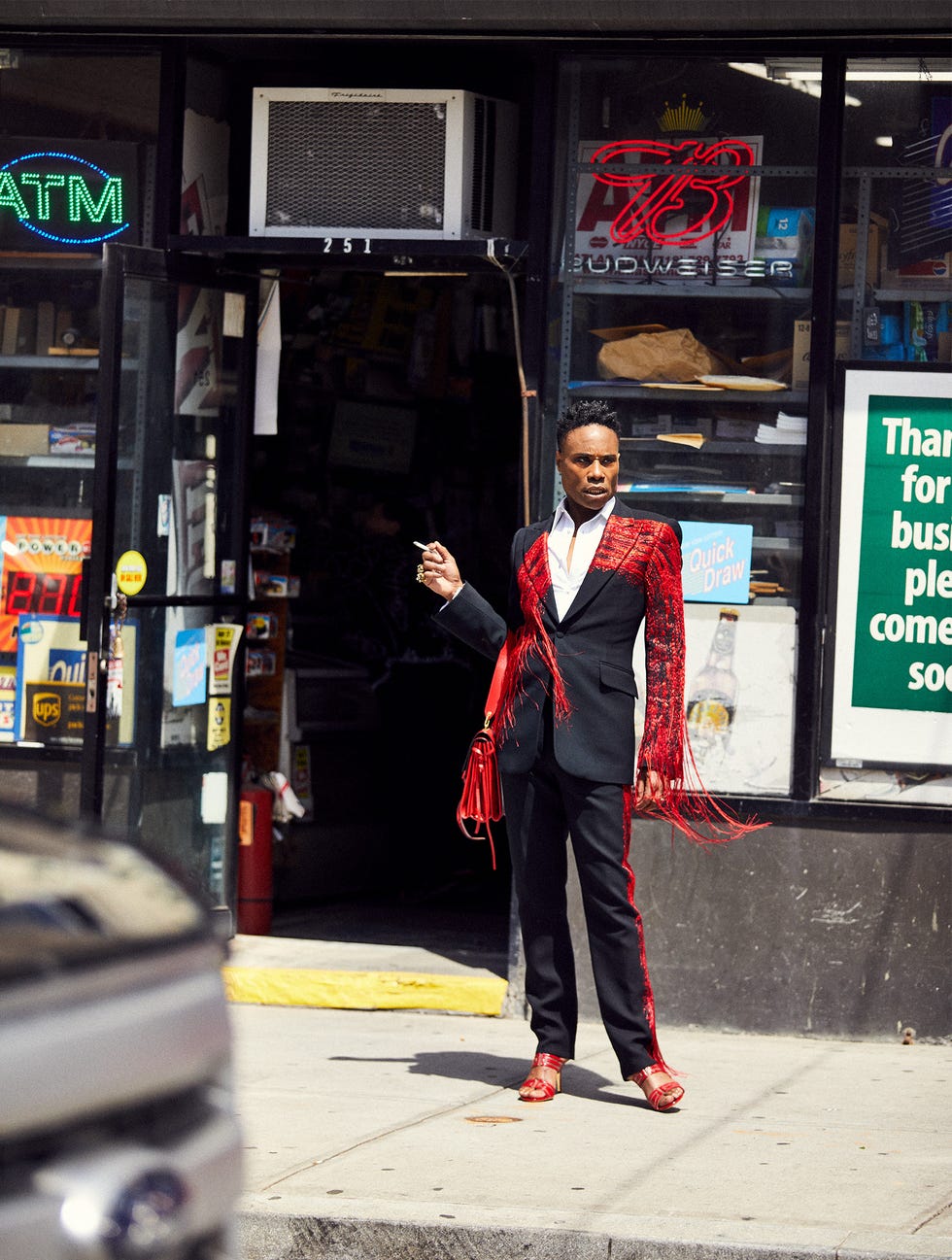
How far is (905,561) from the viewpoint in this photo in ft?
22.4

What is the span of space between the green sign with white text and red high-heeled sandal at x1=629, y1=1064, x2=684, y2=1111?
1.78 m

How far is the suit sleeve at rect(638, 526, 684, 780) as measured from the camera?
5711 mm

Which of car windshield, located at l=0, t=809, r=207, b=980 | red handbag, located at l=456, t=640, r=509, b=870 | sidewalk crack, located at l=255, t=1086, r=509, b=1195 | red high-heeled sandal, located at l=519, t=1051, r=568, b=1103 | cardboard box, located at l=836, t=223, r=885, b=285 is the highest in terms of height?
cardboard box, located at l=836, t=223, r=885, b=285

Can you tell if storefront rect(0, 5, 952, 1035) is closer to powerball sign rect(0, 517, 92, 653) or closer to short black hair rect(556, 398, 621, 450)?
powerball sign rect(0, 517, 92, 653)

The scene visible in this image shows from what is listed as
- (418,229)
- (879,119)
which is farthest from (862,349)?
(418,229)

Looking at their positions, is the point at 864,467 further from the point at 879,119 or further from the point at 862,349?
the point at 879,119

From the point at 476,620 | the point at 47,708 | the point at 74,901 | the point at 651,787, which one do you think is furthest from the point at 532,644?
the point at 74,901

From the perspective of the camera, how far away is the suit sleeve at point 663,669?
571 centimetres

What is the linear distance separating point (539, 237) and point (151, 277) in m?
1.52

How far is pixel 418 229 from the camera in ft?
23.7

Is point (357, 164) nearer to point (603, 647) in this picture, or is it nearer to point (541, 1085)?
point (603, 647)

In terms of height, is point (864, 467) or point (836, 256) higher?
point (836, 256)

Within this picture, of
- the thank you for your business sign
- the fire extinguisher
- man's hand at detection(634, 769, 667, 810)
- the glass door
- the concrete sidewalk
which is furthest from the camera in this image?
the fire extinguisher

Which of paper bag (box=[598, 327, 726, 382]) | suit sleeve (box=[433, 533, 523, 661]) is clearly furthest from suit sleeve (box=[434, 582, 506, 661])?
paper bag (box=[598, 327, 726, 382])
